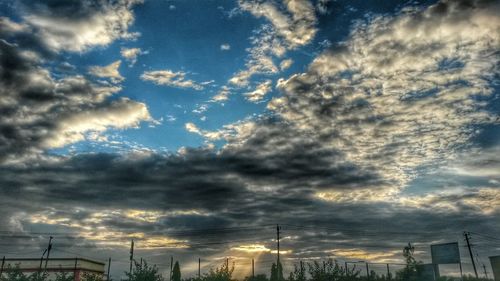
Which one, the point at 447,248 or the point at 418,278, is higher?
the point at 447,248

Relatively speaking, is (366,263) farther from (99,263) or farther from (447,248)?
Answer: (99,263)

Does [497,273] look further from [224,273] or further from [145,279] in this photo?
[145,279]

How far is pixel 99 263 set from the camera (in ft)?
342

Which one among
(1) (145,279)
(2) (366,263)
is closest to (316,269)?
(2) (366,263)

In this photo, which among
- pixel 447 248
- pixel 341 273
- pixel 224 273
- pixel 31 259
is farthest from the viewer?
pixel 31 259

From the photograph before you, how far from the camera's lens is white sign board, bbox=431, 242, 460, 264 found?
183 ft

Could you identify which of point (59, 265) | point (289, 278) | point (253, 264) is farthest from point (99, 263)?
point (289, 278)

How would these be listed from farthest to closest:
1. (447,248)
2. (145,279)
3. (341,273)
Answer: (447,248) < (341,273) < (145,279)

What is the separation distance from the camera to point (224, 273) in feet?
152

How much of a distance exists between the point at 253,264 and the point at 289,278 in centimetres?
3277

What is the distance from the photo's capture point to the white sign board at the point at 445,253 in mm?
55781

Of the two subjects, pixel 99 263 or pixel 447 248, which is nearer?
pixel 447 248

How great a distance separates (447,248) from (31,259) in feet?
291

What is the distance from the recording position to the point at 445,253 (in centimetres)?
5675
